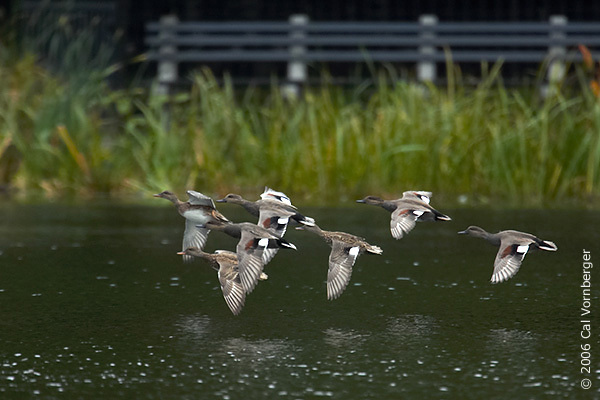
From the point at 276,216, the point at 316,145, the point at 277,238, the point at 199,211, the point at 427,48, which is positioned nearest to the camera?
the point at 277,238

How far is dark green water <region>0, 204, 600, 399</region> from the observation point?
3855 millimetres

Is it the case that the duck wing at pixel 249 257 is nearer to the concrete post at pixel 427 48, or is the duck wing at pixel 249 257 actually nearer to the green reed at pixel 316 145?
the green reed at pixel 316 145

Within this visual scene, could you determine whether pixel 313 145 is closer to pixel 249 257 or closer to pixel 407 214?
pixel 407 214

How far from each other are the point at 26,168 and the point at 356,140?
128 inches

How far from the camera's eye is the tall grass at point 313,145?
1042cm

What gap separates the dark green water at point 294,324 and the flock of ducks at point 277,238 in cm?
30

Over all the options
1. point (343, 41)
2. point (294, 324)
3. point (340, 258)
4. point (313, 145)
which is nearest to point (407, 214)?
point (340, 258)

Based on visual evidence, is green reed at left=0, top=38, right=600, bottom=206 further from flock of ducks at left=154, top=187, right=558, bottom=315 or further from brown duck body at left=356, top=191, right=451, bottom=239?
brown duck body at left=356, top=191, right=451, bottom=239

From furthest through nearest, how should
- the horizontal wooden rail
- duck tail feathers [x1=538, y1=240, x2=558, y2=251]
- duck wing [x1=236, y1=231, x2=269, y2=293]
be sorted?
the horizontal wooden rail → duck wing [x1=236, y1=231, x2=269, y2=293] → duck tail feathers [x1=538, y1=240, x2=558, y2=251]

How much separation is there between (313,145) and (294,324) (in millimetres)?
5796

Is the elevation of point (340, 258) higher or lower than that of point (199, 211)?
lower

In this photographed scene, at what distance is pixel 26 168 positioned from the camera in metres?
11.1

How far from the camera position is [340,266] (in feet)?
14.1

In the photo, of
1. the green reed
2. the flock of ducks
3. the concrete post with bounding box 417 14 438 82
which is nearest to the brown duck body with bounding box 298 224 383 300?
the flock of ducks
